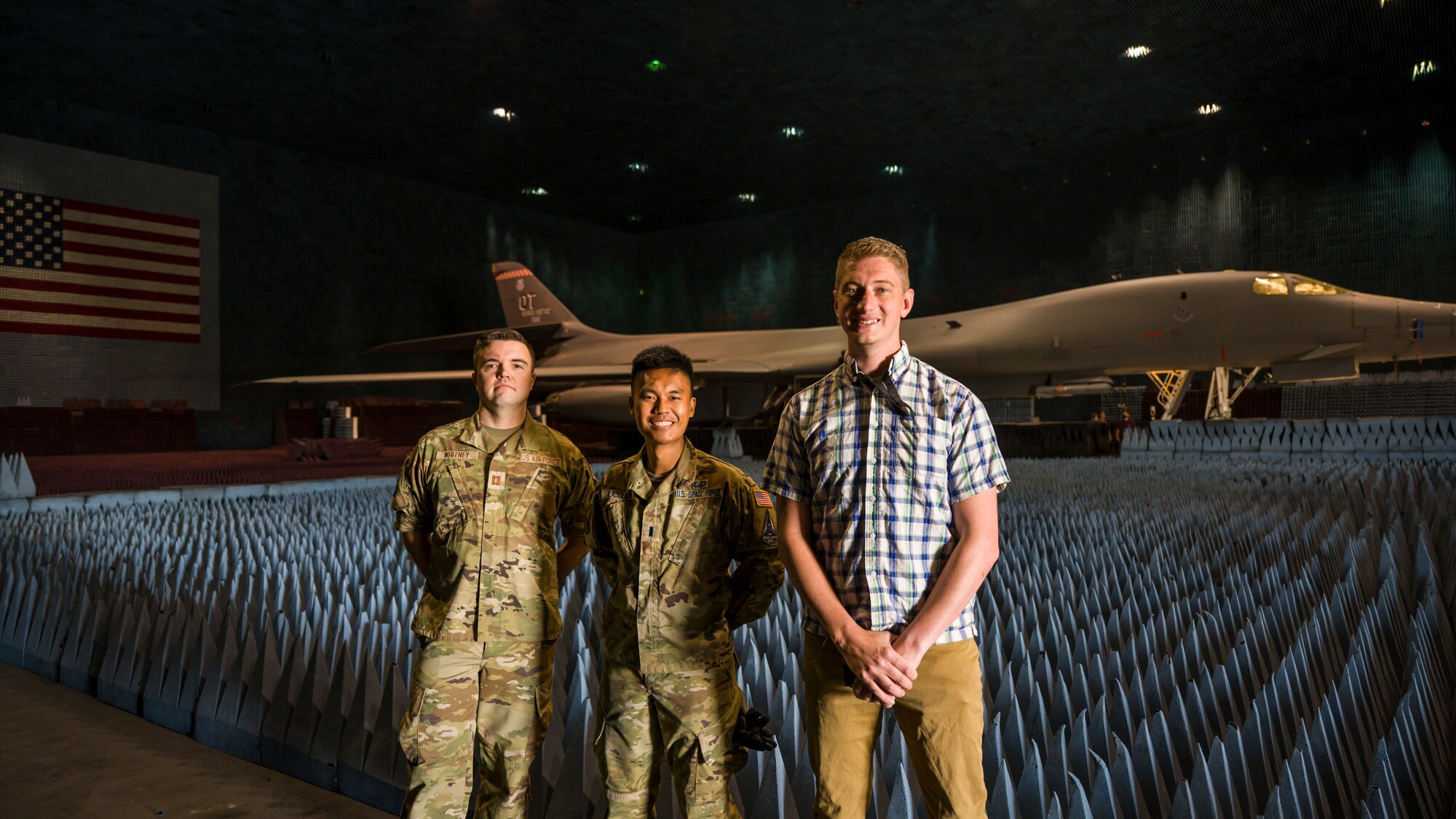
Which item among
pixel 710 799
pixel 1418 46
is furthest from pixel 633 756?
pixel 1418 46

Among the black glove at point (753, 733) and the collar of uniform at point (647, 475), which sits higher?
the collar of uniform at point (647, 475)

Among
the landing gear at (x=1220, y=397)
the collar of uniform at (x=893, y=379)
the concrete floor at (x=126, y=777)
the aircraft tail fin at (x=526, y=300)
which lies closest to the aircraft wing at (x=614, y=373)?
the aircraft tail fin at (x=526, y=300)

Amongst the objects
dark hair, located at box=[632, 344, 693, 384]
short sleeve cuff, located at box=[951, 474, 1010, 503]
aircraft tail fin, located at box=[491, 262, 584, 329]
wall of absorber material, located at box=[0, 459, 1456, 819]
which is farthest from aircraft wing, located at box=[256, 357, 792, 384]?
short sleeve cuff, located at box=[951, 474, 1010, 503]

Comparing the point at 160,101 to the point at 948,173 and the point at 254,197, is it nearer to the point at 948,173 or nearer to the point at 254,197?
the point at 254,197

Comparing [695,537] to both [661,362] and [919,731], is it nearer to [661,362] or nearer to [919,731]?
[661,362]

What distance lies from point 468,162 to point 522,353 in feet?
62.8

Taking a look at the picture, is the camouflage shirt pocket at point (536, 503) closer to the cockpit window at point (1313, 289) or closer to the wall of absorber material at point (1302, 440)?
the cockpit window at point (1313, 289)

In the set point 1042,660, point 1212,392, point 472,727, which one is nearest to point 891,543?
point 472,727

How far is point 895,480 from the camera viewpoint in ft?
4.76

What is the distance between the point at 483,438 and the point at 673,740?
853mm

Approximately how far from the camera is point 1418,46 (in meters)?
12.9

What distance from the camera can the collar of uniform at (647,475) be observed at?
67.1 inches

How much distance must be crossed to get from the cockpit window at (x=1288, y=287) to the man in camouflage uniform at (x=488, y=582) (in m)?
10.6

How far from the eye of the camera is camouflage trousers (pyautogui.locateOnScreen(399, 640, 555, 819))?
1.72 metres
